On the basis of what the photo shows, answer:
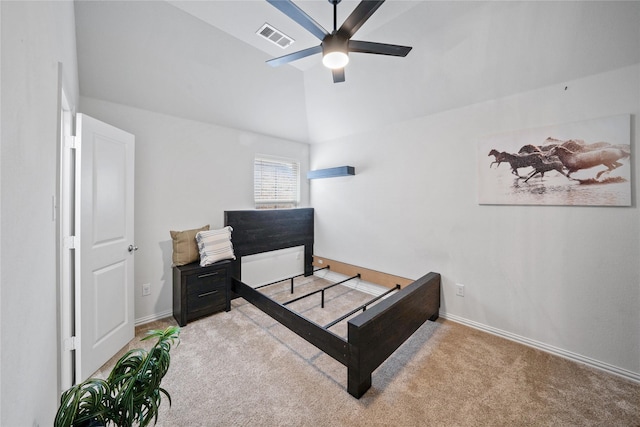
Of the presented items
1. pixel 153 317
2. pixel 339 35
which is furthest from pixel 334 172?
pixel 153 317

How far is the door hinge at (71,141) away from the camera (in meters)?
Answer: 2.01

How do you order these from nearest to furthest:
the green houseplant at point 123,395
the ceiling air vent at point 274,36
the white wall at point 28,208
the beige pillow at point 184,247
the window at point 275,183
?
the white wall at point 28,208, the green houseplant at point 123,395, the ceiling air vent at point 274,36, the beige pillow at point 184,247, the window at point 275,183

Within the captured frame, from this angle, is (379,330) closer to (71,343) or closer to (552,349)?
(552,349)

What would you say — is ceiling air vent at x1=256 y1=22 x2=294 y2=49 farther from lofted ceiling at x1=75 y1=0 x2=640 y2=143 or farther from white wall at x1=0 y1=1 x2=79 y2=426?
white wall at x1=0 y1=1 x2=79 y2=426

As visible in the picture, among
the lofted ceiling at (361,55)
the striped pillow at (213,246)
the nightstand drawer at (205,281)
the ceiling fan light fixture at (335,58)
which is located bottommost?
the nightstand drawer at (205,281)

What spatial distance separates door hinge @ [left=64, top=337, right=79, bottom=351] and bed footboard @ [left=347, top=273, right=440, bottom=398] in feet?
7.23

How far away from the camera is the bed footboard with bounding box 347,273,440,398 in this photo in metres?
1.83

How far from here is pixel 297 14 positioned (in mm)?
1609

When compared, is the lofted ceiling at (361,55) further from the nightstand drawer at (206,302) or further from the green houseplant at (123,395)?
the green houseplant at (123,395)

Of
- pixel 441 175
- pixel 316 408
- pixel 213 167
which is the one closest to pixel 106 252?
pixel 213 167

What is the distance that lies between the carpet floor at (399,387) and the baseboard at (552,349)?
0.20 ft

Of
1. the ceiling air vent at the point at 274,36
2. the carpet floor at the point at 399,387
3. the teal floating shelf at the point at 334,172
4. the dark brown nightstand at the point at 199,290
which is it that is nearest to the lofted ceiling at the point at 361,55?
the ceiling air vent at the point at 274,36

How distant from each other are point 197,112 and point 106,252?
194cm

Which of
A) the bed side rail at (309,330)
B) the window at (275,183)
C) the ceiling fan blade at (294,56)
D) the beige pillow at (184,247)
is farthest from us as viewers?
the window at (275,183)
